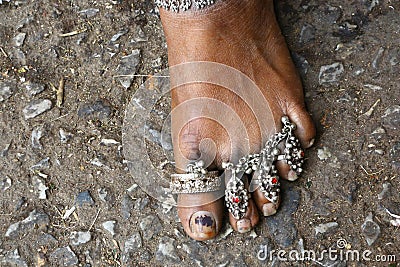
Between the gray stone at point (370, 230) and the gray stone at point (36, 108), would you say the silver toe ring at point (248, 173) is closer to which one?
the gray stone at point (370, 230)

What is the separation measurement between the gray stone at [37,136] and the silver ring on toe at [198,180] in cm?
42

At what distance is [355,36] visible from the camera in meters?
1.55

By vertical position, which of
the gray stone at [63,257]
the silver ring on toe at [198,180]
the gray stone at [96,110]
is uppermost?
the gray stone at [96,110]

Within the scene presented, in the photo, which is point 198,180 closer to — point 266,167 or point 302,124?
point 266,167

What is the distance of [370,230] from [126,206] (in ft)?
1.89

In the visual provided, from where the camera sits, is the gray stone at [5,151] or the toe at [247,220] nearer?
the toe at [247,220]

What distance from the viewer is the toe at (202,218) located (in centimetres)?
139

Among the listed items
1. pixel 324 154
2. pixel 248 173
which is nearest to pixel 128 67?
pixel 248 173

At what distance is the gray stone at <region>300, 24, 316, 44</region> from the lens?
5.17ft

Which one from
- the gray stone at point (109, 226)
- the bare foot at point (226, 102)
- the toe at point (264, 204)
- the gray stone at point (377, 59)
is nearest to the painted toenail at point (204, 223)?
the bare foot at point (226, 102)
